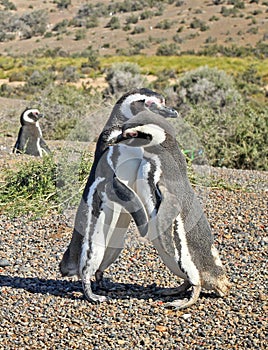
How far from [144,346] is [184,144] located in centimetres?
175

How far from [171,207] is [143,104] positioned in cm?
64

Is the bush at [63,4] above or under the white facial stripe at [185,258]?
under

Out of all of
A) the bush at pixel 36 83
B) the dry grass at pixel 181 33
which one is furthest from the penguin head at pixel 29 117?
the dry grass at pixel 181 33

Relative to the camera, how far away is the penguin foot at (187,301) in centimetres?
407

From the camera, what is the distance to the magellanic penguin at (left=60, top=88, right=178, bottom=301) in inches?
152

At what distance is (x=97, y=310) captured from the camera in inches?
162

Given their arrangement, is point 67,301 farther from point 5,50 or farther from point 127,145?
point 5,50

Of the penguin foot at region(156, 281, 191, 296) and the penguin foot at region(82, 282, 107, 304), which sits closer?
the penguin foot at region(82, 282, 107, 304)

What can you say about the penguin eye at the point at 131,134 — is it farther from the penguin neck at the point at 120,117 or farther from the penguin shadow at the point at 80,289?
the penguin shadow at the point at 80,289

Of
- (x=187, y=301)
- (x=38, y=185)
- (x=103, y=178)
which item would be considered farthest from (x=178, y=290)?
(x=38, y=185)

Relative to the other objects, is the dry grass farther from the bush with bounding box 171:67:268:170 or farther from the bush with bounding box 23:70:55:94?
the bush with bounding box 171:67:268:170

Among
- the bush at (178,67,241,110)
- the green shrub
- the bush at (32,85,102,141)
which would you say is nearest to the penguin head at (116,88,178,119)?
the green shrub

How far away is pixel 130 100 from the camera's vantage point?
3930 millimetres

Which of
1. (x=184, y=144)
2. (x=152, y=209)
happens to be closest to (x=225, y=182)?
(x=184, y=144)
